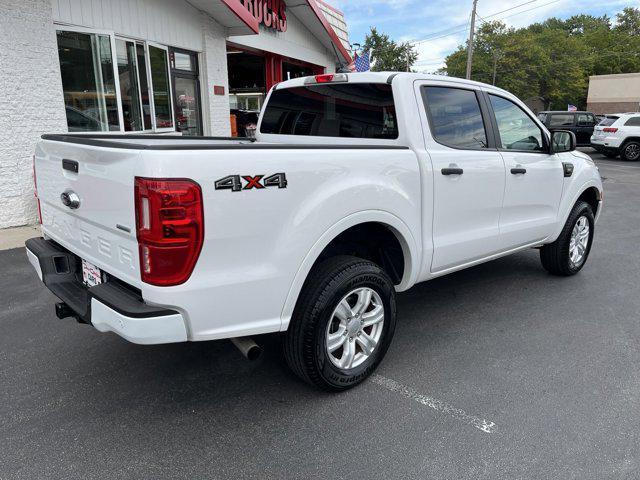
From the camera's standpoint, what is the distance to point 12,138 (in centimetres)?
682

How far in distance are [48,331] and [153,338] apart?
85.2 inches

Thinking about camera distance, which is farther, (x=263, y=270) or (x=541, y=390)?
(x=541, y=390)

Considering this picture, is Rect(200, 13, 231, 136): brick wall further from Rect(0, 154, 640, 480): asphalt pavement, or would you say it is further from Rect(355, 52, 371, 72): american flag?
Rect(355, 52, 371, 72): american flag

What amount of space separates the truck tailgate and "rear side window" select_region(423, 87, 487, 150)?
209cm

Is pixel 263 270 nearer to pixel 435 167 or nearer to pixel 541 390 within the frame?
pixel 435 167

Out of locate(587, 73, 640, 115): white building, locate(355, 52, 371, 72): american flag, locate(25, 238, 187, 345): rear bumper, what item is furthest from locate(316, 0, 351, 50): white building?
locate(587, 73, 640, 115): white building

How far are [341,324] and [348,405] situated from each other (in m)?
0.48

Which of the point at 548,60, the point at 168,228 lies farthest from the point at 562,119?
the point at 548,60

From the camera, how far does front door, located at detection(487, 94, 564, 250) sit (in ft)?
13.4

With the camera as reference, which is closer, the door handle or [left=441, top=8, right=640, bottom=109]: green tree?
the door handle

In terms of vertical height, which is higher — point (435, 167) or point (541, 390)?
point (435, 167)

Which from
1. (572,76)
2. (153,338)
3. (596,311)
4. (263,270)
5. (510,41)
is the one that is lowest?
(596,311)

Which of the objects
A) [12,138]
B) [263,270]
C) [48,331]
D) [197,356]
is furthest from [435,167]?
[12,138]

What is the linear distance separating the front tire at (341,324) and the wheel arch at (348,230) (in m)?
0.11
